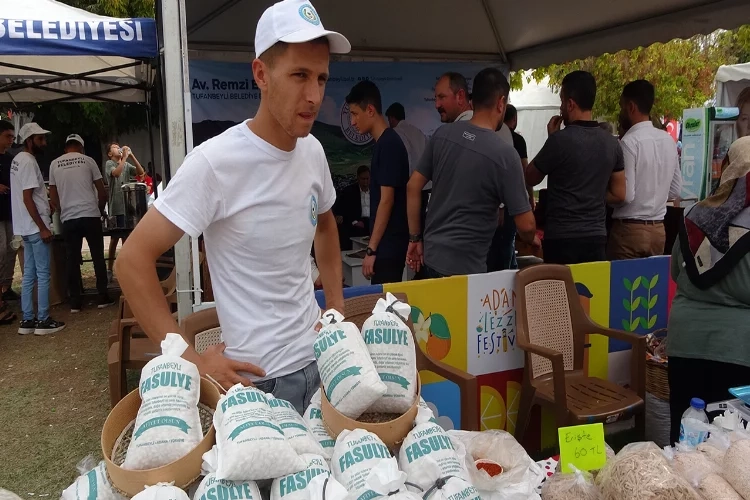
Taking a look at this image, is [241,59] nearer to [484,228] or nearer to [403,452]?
[484,228]

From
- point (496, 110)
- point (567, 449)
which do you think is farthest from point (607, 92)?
point (567, 449)

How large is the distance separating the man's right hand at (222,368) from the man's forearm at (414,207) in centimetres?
200

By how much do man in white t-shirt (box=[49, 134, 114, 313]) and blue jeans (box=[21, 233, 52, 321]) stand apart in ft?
2.09

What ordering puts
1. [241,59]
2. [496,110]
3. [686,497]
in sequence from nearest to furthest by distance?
[686,497], [496,110], [241,59]

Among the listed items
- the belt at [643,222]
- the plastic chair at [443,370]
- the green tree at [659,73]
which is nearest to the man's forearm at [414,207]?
the plastic chair at [443,370]

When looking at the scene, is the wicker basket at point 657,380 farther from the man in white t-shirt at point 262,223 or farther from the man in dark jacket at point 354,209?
the man in dark jacket at point 354,209

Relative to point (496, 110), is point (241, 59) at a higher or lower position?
higher

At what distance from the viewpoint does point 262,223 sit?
1.42m

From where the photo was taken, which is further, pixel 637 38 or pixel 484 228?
pixel 637 38

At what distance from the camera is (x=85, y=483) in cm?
107

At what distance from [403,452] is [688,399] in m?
1.83

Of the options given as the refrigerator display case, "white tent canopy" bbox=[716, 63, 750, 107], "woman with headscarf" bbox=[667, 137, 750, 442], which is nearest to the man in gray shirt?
"woman with headscarf" bbox=[667, 137, 750, 442]

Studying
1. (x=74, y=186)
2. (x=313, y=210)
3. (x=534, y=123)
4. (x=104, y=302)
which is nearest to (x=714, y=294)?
(x=313, y=210)

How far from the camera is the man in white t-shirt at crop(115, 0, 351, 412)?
1317 mm
